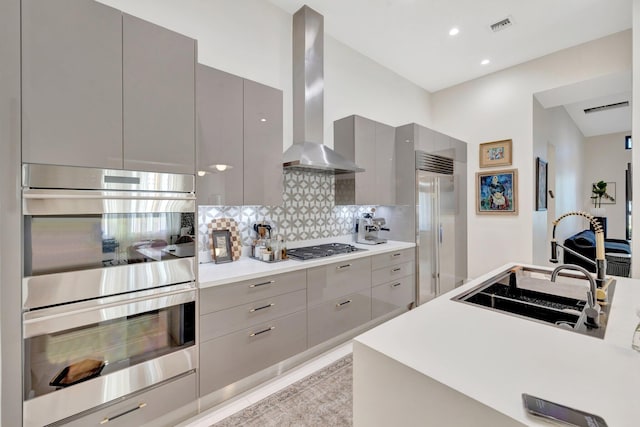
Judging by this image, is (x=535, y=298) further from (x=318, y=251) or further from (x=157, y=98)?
(x=157, y=98)

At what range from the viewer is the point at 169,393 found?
168 centimetres

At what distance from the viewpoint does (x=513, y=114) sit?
4.09m

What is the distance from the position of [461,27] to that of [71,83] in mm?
3719

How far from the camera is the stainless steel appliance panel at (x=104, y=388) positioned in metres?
1.31

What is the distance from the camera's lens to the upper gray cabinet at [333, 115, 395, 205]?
3139 mm

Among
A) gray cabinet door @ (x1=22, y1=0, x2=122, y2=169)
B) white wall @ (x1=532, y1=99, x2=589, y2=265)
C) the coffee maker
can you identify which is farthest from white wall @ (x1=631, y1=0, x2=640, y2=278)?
gray cabinet door @ (x1=22, y1=0, x2=122, y2=169)

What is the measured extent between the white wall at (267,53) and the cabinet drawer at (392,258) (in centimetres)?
149

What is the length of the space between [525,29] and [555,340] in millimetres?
3748

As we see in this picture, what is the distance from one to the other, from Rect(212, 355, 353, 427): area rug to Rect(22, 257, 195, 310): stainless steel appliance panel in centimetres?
102

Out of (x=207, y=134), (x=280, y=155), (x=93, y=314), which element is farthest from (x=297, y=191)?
(x=93, y=314)

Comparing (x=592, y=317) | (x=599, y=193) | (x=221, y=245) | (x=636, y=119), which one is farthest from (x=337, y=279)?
(x=599, y=193)

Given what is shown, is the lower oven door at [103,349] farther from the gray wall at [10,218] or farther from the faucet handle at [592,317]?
the faucet handle at [592,317]

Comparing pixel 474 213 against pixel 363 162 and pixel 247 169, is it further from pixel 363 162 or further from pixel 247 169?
pixel 247 169

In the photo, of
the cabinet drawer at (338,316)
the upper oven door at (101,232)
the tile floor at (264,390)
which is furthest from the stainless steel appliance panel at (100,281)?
the cabinet drawer at (338,316)
